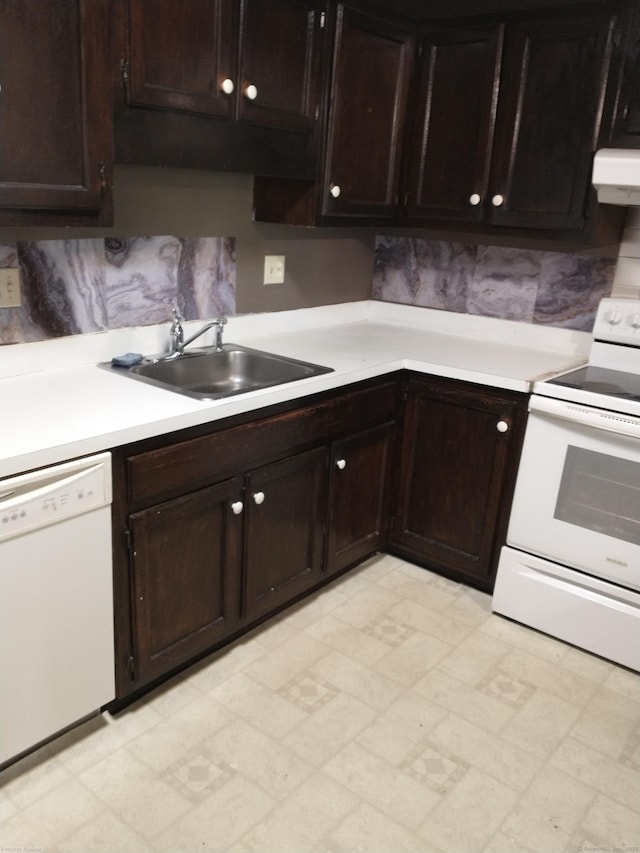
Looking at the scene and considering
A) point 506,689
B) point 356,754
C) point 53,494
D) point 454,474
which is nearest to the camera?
point 53,494

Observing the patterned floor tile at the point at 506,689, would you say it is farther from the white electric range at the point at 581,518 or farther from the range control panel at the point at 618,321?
the range control panel at the point at 618,321

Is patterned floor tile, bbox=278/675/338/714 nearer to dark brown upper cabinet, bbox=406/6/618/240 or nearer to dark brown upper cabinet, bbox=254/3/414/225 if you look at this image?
dark brown upper cabinet, bbox=254/3/414/225

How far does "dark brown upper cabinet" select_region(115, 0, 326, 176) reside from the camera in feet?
6.25

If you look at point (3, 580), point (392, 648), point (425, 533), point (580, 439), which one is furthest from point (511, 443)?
point (3, 580)

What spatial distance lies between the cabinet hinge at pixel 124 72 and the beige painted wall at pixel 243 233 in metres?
0.40

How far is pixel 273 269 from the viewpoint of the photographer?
114 inches

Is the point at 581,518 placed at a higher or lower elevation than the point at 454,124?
lower

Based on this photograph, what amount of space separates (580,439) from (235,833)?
1.57 metres

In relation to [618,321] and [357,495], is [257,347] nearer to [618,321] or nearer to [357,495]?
[357,495]

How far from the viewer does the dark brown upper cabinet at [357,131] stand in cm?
252

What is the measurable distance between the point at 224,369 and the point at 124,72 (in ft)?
3.47

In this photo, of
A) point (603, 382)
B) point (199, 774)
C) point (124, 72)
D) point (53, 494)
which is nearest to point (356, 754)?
point (199, 774)

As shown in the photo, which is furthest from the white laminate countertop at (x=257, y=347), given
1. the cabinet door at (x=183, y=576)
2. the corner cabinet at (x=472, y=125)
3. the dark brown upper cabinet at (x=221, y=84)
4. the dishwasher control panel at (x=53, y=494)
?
the dark brown upper cabinet at (x=221, y=84)

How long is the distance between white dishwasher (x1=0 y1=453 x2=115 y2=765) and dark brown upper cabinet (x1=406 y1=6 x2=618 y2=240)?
180 cm
